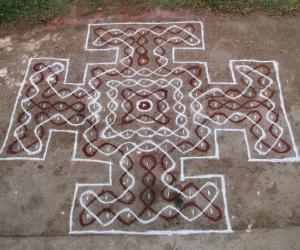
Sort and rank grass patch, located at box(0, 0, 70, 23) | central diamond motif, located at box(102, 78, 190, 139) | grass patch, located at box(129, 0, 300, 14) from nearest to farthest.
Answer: central diamond motif, located at box(102, 78, 190, 139)
grass patch, located at box(129, 0, 300, 14)
grass patch, located at box(0, 0, 70, 23)

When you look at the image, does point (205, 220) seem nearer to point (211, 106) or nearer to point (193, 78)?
point (211, 106)

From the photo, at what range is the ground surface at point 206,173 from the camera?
393cm

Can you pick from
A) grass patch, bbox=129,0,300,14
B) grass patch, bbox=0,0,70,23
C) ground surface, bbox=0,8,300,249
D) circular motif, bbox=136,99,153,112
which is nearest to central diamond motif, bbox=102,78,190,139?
circular motif, bbox=136,99,153,112

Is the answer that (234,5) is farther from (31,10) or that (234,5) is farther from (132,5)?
(31,10)

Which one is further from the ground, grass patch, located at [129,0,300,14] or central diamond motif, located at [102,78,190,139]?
grass patch, located at [129,0,300,14]

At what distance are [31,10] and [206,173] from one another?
328cm

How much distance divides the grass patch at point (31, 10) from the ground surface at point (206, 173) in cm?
56

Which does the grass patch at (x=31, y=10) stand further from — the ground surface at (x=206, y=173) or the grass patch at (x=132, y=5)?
the ground surface at (x=206, y=173)

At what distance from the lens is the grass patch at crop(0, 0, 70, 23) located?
19.3 ft

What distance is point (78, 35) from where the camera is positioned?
562 cm

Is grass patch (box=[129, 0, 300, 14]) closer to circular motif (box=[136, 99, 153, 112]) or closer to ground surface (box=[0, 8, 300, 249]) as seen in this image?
ground surface (box=[0, 8, 300, 249])

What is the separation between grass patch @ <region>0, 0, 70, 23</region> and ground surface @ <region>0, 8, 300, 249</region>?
56 cm

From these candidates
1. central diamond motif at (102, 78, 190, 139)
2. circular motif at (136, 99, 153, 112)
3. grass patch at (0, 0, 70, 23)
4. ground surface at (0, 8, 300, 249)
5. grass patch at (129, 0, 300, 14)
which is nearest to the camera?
ground surface at (0, 8, 300, 249)

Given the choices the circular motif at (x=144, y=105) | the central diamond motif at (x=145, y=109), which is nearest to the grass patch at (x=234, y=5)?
the central diamond motif at (x=145, y=109)
